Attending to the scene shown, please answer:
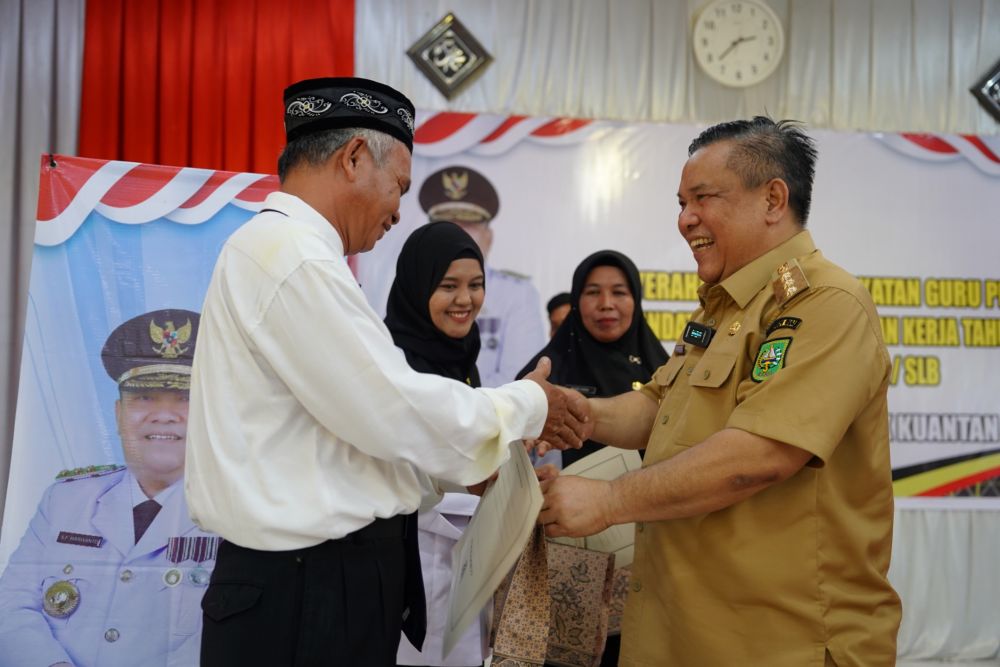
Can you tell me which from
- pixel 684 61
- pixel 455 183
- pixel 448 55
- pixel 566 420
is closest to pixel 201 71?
pixel 448 55

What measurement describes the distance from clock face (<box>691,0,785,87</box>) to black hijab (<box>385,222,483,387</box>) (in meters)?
2.71

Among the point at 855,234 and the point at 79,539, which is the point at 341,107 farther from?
the point at 855,234

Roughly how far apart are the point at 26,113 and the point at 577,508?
415 centimetres

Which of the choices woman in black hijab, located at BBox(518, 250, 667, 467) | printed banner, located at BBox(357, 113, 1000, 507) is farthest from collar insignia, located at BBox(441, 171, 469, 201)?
woman in black hijab, located at BBox(518, 250, 667, 467)

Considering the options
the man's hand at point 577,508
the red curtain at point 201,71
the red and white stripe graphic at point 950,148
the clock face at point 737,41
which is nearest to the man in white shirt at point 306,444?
the man's hand at point 577,508

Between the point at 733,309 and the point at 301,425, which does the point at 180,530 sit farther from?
the point at 733,309

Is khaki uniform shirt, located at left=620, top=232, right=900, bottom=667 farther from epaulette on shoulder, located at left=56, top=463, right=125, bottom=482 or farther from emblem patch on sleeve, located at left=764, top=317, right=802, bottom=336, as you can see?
epaulette on shoulder, located at left=56, top=463, right=125, bottom=482

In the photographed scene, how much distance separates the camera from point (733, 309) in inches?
68.9

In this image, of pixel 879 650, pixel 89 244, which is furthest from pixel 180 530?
pixel 879 650

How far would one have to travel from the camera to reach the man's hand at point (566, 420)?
1933mm

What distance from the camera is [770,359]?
1.50 m

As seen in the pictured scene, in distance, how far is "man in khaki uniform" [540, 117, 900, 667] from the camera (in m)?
1.44

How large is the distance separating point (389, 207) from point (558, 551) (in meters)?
0.95

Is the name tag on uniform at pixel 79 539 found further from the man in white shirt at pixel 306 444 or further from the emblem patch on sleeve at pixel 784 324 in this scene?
the emblem patch on sleeve at pixel 784 324
